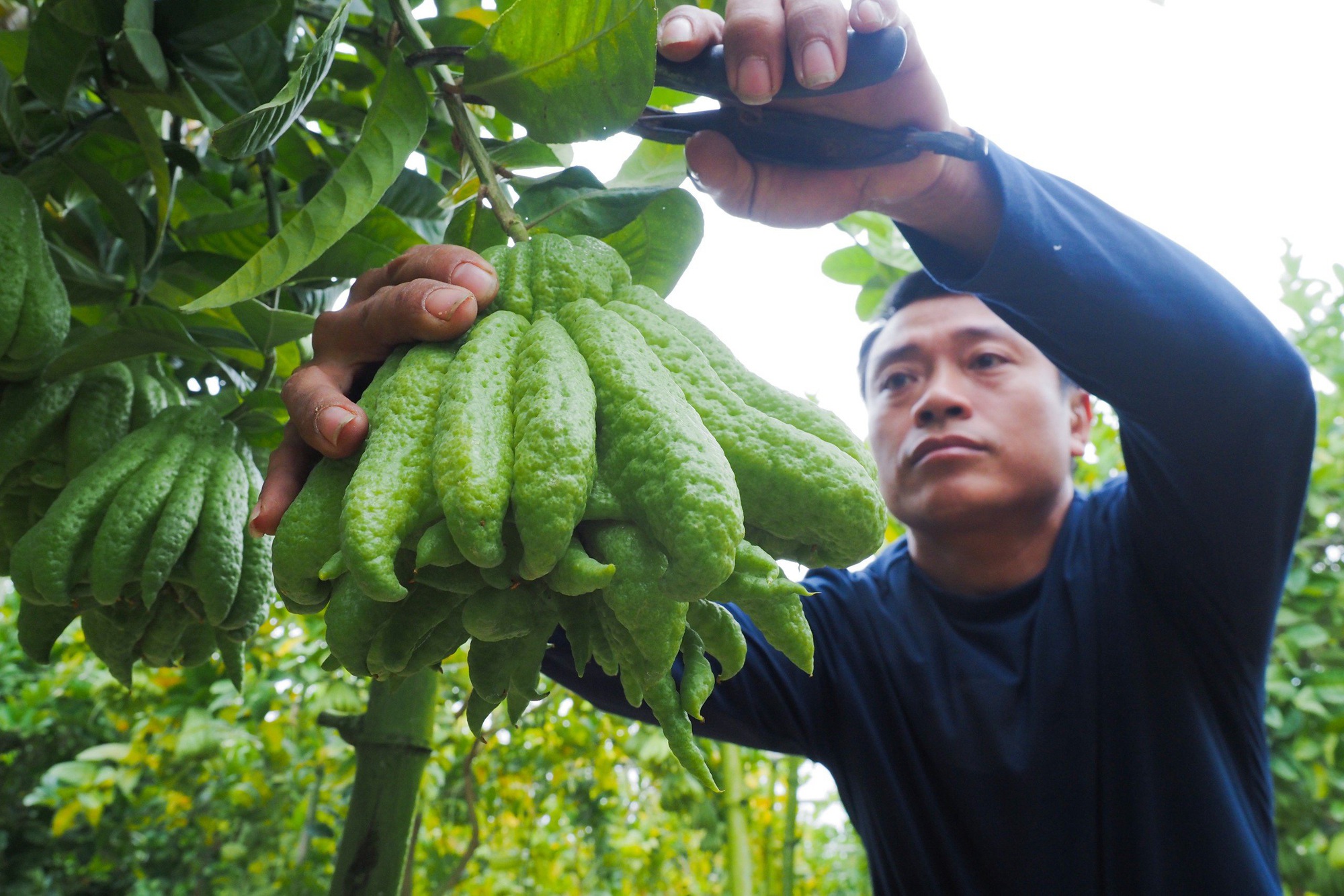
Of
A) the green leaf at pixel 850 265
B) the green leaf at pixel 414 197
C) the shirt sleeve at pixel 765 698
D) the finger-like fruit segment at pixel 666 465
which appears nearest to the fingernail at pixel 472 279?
the finger-like fruit segment at pixel 666 465

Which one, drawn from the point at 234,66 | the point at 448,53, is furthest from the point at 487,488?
the point at 234,66

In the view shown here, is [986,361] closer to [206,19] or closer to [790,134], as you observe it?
[790,134]

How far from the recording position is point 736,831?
252 centimetres

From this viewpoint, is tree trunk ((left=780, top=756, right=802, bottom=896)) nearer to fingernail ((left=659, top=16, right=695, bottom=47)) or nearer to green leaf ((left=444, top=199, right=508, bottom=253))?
green leaf ((left=444, top=199, right=508, bottom=253))

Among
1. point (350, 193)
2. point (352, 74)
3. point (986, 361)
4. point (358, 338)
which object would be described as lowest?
point (358, 338)

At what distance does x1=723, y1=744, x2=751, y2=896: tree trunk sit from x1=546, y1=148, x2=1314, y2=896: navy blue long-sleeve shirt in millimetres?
760

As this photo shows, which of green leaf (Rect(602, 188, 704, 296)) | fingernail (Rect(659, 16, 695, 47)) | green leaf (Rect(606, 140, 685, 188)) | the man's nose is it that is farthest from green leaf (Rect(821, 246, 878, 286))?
fingernail (Rect(659, 16, 695, 47))

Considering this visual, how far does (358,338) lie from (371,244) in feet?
1.06

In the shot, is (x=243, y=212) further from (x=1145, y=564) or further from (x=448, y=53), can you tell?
(x=1145, y=564)

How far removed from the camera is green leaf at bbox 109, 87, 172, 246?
0.98 metres

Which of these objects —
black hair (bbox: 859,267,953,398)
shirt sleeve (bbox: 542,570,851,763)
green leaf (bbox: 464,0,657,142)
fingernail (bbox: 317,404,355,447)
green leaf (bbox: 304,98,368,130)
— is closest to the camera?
fingernail (bbox: 317,404,355,447)

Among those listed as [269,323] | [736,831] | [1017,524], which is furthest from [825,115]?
[736,831]

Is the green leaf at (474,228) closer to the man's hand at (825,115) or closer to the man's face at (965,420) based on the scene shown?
the man's hand at (825,115)

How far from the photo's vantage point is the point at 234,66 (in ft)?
3.28
